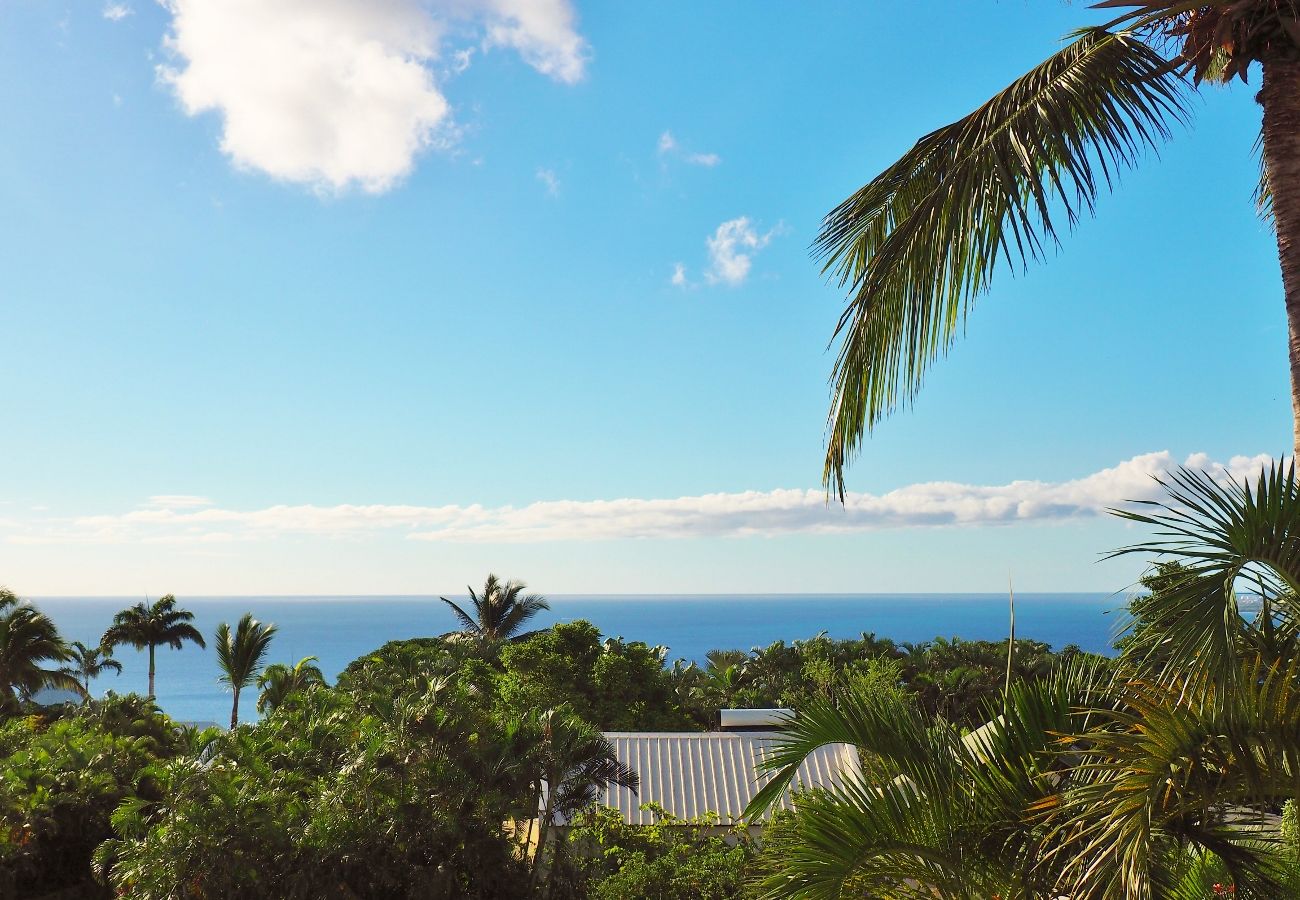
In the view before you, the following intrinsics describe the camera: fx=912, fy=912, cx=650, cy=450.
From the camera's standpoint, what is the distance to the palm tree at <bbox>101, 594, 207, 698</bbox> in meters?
33.8

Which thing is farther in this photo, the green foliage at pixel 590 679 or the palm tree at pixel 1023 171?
the green foliage at pixel 590 679

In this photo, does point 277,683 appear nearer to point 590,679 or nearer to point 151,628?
point 590,679

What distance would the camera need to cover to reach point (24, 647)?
1031 inches

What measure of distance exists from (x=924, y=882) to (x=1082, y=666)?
106 centimetres

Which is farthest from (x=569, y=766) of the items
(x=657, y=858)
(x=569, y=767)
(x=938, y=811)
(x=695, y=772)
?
(x=938, y=811)

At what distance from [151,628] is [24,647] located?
8.46 m

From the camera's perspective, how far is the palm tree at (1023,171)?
3219 millimetres

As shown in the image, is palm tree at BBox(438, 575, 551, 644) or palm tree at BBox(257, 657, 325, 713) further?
palm tree at BBox(438, 575, 551, 644)

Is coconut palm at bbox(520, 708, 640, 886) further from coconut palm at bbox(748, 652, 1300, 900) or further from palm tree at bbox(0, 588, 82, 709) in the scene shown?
palm tree at bbox(0, 588, 82, 709)

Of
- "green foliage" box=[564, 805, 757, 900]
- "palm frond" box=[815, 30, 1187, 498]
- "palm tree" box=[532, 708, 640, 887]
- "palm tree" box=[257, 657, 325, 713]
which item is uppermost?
"palm frond" box=[815, 30, 1187, 498]

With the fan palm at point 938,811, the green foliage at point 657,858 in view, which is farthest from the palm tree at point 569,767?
the fan palm at point 938,811

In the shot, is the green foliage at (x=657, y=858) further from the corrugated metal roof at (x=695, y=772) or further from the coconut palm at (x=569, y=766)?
the corrugated metal roof at (x=695, y=772)

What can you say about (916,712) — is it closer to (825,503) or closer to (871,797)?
(871,797)

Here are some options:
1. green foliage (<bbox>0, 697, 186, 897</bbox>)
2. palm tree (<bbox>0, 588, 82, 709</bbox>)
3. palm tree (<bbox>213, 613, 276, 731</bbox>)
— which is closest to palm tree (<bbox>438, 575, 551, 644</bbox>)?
palm tree (<bbox>213, 613, 276, 731</bbox>)
